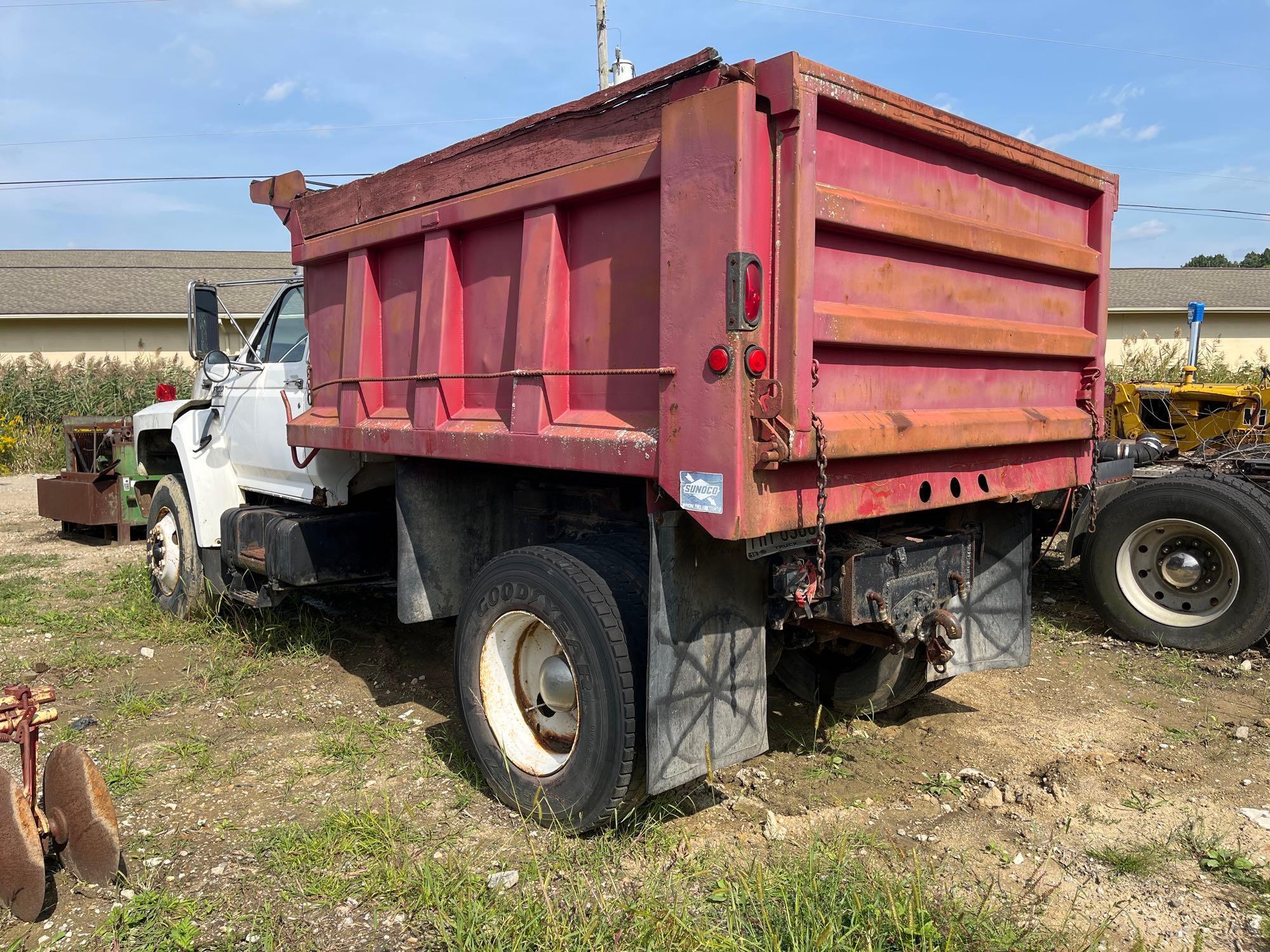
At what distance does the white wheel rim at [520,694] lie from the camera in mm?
3490

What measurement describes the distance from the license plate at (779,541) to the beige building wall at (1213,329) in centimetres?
2412

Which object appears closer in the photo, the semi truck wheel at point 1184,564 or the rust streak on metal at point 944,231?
the rust streak on metal at point 944,231

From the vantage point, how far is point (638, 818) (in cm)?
335

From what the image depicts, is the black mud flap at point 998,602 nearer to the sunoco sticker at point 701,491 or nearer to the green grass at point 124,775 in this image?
the sunoco sticker at point 701,491

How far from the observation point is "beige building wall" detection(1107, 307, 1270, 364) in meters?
24.5

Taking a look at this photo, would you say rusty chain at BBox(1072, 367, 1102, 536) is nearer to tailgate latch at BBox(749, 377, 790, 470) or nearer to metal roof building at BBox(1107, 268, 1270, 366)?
tailgate latch at BBox(749, 377, 790, 470)

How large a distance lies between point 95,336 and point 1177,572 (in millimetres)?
24234

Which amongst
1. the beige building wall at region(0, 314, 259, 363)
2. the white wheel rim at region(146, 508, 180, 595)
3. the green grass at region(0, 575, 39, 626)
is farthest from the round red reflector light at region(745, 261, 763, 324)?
the beige building wall at region(0, 314, 259, 363)

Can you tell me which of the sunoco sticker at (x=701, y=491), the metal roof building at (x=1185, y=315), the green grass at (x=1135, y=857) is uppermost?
the metal roof building at (x=1185, y=315)

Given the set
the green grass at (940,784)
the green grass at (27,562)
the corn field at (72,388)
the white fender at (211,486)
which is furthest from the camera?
the corn field at (72,388)

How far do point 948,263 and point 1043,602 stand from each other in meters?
4.03

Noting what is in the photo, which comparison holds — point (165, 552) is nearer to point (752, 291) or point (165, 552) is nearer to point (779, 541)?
point (779, 541)

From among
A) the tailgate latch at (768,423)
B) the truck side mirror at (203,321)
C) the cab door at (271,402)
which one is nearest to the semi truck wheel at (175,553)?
the cab door at (271,402)

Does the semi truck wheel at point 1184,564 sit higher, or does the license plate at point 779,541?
the license plate at point 779,541
